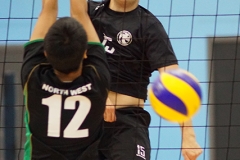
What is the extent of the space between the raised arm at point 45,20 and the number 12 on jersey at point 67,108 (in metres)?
0.21

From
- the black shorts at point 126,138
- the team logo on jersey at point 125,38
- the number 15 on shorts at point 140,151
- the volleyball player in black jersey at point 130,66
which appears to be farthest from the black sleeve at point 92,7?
the number 15 on shorts at point 140,151

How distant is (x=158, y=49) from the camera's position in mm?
2490

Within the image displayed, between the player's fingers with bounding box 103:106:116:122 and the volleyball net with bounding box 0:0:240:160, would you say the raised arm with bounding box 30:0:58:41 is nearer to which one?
the player's fingers with bounding box 103:106:116:122

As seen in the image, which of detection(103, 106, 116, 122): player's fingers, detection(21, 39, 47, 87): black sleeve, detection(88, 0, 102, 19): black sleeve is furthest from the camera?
detection(88, 0, 102, 19): black sleeve

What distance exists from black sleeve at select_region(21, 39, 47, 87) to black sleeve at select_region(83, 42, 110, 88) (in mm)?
129

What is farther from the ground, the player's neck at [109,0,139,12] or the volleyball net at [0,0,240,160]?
the player's neck at [109,0,139,12]

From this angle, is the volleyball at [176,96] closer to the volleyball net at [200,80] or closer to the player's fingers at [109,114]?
the player's fingers at [109,114]

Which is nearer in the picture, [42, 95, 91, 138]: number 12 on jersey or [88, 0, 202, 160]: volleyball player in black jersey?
[42, 95, 91, 138]: number 12 on jersey

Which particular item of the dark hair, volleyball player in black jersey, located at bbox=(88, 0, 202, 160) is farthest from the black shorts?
the dark hair

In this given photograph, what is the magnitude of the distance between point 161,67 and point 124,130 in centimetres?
A: 25

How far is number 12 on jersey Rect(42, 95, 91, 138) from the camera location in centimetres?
198

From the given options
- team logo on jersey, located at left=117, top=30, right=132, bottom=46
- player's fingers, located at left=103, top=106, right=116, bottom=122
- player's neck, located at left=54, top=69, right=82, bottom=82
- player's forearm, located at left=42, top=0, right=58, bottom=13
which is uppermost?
player's forearm, located at left=42, top=0, right=58, bottom=13

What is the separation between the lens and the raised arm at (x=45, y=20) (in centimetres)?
208

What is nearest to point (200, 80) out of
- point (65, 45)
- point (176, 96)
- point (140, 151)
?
point (140, 151)
